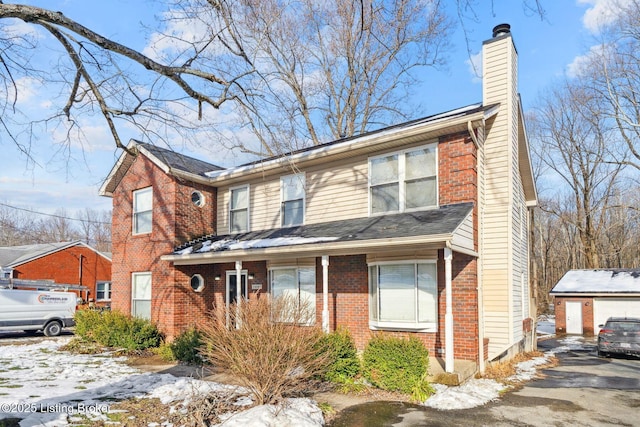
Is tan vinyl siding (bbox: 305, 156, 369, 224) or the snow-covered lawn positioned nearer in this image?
the snow-covered lawn

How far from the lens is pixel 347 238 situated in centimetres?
991

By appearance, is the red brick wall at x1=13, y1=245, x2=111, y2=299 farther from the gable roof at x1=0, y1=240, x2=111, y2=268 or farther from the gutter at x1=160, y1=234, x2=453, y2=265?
the gutter at x1=160, y1=234, x2=453, y2=265

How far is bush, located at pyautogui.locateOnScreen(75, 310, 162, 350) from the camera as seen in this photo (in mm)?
13242

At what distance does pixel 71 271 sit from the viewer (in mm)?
30156

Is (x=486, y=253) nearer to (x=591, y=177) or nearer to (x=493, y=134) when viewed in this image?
(x=493, y=134)

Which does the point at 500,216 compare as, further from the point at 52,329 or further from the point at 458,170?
the point at 52,329

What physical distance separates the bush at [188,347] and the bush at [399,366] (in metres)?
4.78

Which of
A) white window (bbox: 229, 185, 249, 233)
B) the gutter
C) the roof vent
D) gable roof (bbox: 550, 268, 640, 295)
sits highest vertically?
the roof vent

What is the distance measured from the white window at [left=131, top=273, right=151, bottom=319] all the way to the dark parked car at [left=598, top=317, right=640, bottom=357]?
1517 cm

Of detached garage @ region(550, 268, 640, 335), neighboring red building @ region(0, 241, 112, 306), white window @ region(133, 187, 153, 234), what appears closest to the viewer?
white window @ region(133, 187, 153, 234)

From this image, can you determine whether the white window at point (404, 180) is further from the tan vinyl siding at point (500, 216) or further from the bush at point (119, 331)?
the bush at point (119, 331)

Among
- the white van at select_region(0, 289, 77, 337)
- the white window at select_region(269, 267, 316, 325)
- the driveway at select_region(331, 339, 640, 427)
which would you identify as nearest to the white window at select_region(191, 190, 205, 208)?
the white window at select_region(269, 267, 316, 325)

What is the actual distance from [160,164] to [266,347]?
955 centimetres

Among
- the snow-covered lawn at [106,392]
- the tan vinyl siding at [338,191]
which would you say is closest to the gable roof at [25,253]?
the snow-covered lawn at [106,392]
